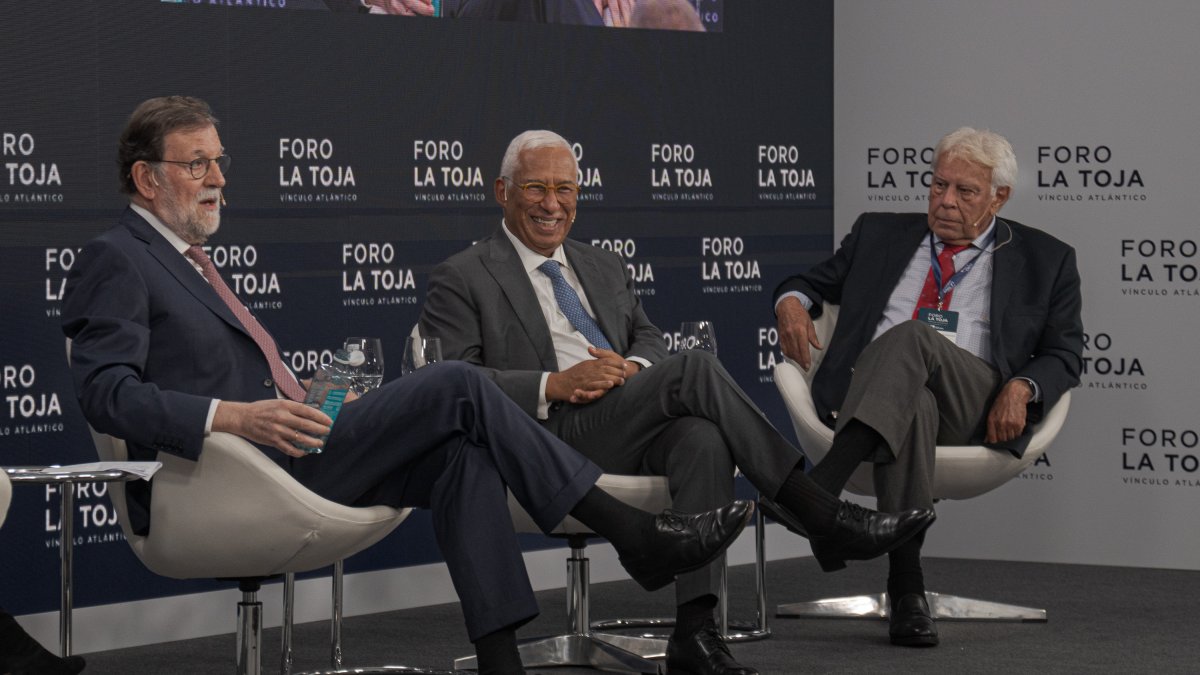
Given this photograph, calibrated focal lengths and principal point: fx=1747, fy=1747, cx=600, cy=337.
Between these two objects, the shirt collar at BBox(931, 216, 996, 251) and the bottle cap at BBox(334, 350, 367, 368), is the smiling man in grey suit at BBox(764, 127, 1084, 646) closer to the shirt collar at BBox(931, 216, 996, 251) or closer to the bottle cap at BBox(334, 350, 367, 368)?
the shirt collar at BBox(931, 216, 996, 251)

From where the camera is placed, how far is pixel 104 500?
15.5ft

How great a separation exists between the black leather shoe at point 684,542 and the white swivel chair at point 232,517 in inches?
23.9

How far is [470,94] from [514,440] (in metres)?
2.06

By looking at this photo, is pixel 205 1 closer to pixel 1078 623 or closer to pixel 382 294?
pixel 382 294

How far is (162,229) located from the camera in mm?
3914

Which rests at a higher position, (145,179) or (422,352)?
(145,179)

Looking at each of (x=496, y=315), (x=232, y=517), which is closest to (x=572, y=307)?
(x=496, y=315)

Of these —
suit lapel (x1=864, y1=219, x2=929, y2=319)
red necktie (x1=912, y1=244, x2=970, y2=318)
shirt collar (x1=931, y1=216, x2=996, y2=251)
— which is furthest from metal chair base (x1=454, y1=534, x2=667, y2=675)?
shirt collar (x1=931, y1=216, x2=996, y2=251)

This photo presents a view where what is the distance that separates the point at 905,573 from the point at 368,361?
173 cm

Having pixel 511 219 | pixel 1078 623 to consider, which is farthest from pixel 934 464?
pixel 511 219

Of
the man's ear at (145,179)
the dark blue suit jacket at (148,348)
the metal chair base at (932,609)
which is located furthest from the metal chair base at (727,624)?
the man's ear at (145,179)

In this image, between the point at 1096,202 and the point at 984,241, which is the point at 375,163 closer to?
the point at 984,241

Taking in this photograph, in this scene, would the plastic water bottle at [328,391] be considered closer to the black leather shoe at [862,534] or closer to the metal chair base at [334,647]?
the metal chair base at [334,647]

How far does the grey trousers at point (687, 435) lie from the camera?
13.3 ft
